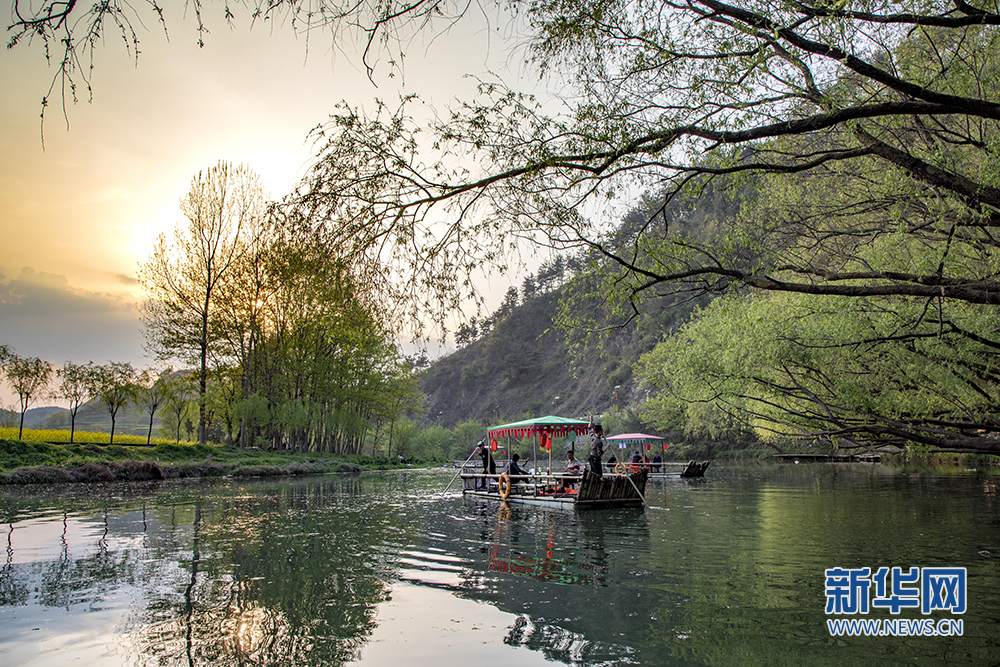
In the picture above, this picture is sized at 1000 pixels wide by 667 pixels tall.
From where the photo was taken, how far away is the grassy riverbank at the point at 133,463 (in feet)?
74.3

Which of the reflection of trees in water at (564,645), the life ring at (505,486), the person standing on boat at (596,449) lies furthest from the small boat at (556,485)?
the reflection of trees in water at (564,645)

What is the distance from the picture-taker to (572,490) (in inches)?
746

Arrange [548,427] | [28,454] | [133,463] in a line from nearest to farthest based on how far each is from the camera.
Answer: [548,427], [28,454], [133,463]

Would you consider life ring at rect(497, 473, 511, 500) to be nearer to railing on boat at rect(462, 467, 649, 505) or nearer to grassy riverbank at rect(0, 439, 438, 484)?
railing on boat at rect(462, 467, 649, 505)

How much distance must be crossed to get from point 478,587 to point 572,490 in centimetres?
1121

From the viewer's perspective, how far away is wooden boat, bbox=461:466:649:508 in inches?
714

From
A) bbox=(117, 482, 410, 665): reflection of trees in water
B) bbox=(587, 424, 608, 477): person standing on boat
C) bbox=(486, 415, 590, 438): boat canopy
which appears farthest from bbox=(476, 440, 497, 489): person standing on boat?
bbox=(117, 482, 410, 665): reflection of trees in water

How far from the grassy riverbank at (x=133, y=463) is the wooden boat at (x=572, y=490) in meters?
15.3

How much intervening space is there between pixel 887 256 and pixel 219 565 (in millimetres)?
15960

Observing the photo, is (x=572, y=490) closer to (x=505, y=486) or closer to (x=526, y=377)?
(x=505, y=486)

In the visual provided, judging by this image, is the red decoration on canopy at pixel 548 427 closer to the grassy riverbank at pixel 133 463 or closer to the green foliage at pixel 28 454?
the grassy riverbank at pixel 133 463

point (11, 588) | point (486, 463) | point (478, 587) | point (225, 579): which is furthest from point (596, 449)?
point (11, 588)

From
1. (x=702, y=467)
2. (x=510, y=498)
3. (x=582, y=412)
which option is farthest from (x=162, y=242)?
(x=582, y=412)

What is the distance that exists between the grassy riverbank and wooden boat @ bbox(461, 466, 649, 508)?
50.1ft
